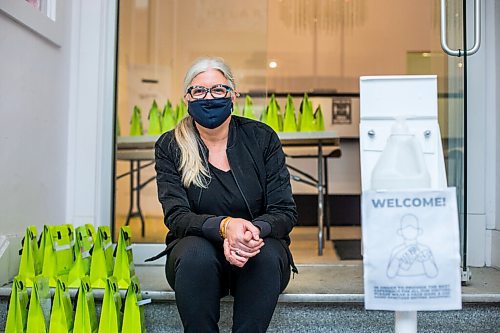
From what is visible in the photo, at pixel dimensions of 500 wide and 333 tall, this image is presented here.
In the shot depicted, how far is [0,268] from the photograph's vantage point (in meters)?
1.96

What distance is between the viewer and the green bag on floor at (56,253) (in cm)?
180

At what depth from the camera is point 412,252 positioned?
3.08ft

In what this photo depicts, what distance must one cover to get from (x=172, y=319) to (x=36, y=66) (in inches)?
43.4

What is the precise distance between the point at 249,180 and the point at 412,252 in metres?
0.79

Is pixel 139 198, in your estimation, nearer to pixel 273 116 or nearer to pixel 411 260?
pixel 273 116

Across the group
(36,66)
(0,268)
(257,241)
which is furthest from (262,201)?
(36,66)

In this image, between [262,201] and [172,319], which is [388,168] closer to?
[262,201]

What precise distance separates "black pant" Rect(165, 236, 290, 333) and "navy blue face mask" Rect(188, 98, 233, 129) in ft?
1.11

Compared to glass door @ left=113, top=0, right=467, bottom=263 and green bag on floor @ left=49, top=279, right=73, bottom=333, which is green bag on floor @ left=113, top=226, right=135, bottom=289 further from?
glass door @ left=113, top=0, right=467, bottom=263

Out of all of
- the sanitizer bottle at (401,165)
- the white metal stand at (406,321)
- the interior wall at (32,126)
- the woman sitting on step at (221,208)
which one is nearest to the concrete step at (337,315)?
the woman sitting on step at (221,208)

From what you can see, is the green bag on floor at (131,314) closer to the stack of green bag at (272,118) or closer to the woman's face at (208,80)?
the woman's face at (208,80)

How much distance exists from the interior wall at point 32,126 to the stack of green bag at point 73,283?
0.26 metres

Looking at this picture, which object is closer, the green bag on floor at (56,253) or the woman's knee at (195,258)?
the woman's knee at (195,258)

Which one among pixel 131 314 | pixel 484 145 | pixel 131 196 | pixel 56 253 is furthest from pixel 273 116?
pixel 131 314
